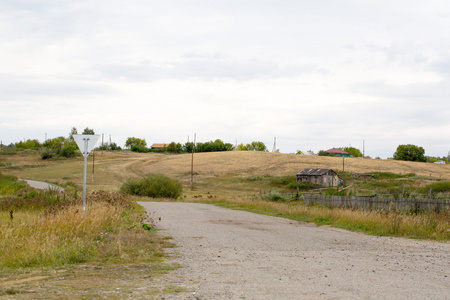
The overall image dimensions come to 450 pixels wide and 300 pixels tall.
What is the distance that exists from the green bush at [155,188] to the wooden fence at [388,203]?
88.3 ft

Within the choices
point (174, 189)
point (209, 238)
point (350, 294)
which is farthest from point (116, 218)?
point (174, 189)

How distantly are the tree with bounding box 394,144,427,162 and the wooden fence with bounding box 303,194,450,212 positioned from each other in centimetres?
10334

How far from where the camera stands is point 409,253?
504 inches

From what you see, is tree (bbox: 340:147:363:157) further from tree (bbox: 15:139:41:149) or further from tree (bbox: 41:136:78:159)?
tree (bbox: 15:139:41:149)

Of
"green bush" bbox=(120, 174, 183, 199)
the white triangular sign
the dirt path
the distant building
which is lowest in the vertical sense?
"green bush" bbox=(120, 174, 183, 199)

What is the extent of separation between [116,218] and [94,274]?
7873mm

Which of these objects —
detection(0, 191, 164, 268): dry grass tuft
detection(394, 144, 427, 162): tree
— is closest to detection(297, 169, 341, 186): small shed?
detection(394, 144, 427, 162): tree

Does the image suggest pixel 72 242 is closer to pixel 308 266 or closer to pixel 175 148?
pixel 308 266

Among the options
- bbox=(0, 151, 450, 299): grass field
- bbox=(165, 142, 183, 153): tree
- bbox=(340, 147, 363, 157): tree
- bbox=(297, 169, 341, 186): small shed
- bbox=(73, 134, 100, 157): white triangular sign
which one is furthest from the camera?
bbox=(340, 147, 363, 157): tree

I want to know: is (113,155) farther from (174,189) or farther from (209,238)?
(209,238)

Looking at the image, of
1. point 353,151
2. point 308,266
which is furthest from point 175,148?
point 308,266

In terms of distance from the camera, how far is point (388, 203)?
83.6 ft

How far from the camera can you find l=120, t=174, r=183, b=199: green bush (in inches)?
2185

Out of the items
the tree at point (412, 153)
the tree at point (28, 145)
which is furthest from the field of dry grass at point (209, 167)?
the tree at point (28, 145)
